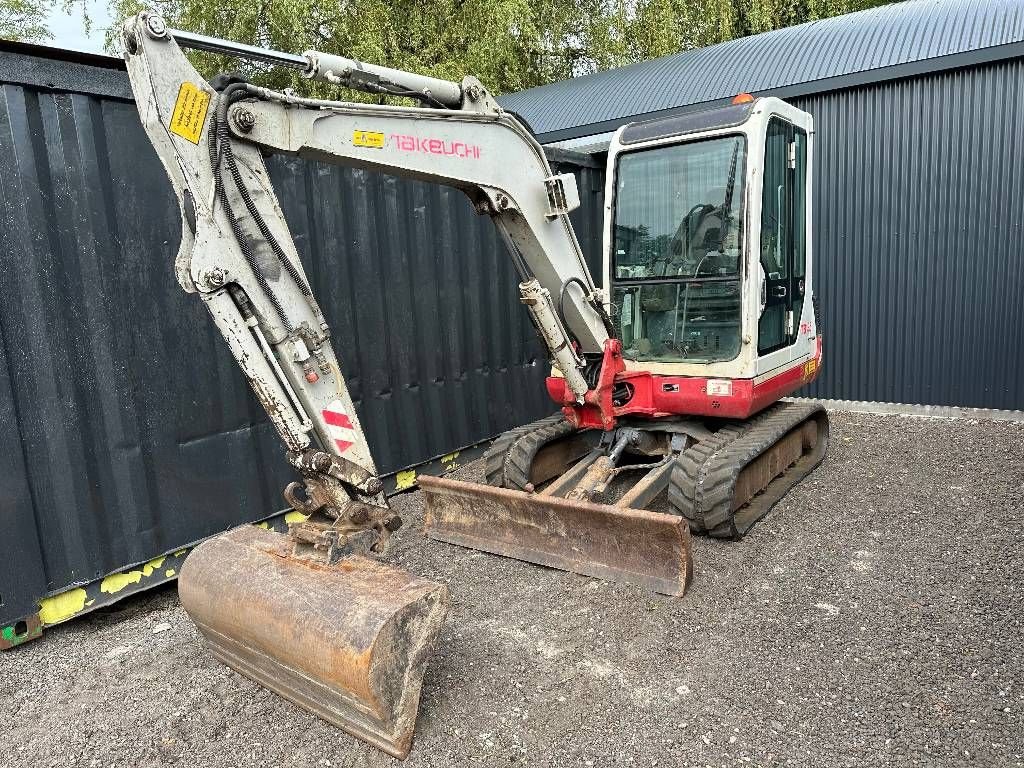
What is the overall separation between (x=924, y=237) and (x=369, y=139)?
6159 mm

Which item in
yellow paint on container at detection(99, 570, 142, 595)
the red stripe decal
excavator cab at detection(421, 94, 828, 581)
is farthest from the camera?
excavator cab at detection(421, 94, 828, 581)

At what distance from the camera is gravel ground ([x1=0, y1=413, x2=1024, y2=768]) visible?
264 cm

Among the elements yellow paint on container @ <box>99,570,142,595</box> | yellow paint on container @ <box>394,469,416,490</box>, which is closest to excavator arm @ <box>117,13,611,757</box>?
yellow paint on container @ <box>99,570,142,595</box>

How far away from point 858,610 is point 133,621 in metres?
3.71

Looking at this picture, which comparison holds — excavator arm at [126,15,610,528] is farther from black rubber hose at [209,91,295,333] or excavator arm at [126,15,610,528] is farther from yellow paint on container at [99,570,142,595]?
yellow paint on container at [99,570,142,595]

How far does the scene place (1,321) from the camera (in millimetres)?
3359

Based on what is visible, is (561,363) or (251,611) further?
(561,363)

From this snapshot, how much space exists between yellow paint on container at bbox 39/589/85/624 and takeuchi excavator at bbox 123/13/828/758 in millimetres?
973

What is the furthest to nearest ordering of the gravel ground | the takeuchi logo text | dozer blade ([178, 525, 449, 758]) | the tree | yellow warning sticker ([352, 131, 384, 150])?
the tree → the takeuchi logo text → yellow warning sticker ([352, 131, 384, 150]) → the gravel ground → dozer blade ([178, 525, 449, 758])

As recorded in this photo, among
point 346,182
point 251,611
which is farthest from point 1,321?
point 346,182

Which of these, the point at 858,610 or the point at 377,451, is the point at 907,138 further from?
the point at 377,451

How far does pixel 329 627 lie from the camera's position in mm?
2584

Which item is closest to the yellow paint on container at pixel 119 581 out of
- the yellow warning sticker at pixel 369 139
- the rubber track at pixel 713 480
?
the yellow warning sticker at pixel 369 139

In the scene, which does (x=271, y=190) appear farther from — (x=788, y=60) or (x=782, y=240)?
(x=788, y=60)
